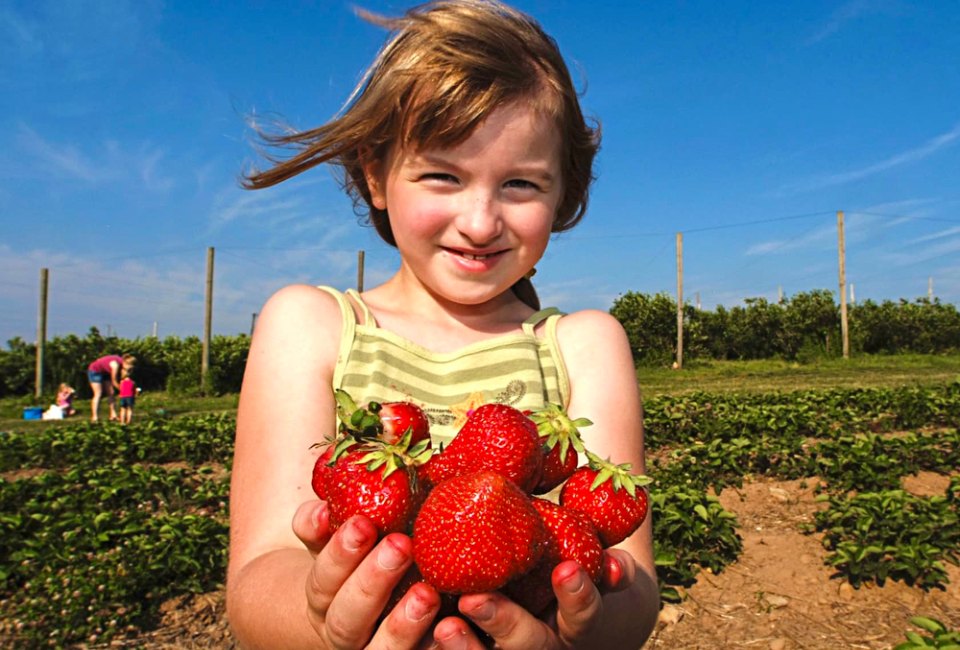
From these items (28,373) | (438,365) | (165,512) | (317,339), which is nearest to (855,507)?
(438,365)

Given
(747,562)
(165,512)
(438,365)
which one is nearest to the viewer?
(438,365)

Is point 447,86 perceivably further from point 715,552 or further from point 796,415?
point 796,415

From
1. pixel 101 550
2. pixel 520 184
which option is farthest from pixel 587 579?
pixel 101 550

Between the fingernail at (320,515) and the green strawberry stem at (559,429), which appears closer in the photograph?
Answer: the fingernail at (320,515)

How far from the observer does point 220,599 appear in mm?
4008

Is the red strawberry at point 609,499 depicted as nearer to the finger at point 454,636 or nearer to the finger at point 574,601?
the finger at point 574,601

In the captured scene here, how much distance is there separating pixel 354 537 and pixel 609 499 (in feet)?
1.61

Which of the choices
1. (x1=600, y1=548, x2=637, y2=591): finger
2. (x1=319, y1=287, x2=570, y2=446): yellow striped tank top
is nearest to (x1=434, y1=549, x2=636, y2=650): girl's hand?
(x1=600, y1=548, x2=637, y2=591): finger

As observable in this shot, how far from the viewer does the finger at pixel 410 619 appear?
1.08 metres

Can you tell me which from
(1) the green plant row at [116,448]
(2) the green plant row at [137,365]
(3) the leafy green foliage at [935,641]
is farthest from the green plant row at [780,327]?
(3) the leafy green foliage at [935,641]

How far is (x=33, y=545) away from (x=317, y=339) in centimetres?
359

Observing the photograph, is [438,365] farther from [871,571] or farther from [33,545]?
[33,545]

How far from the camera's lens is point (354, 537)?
41.8 inches

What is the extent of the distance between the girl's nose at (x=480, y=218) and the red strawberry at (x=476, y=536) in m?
0.70
